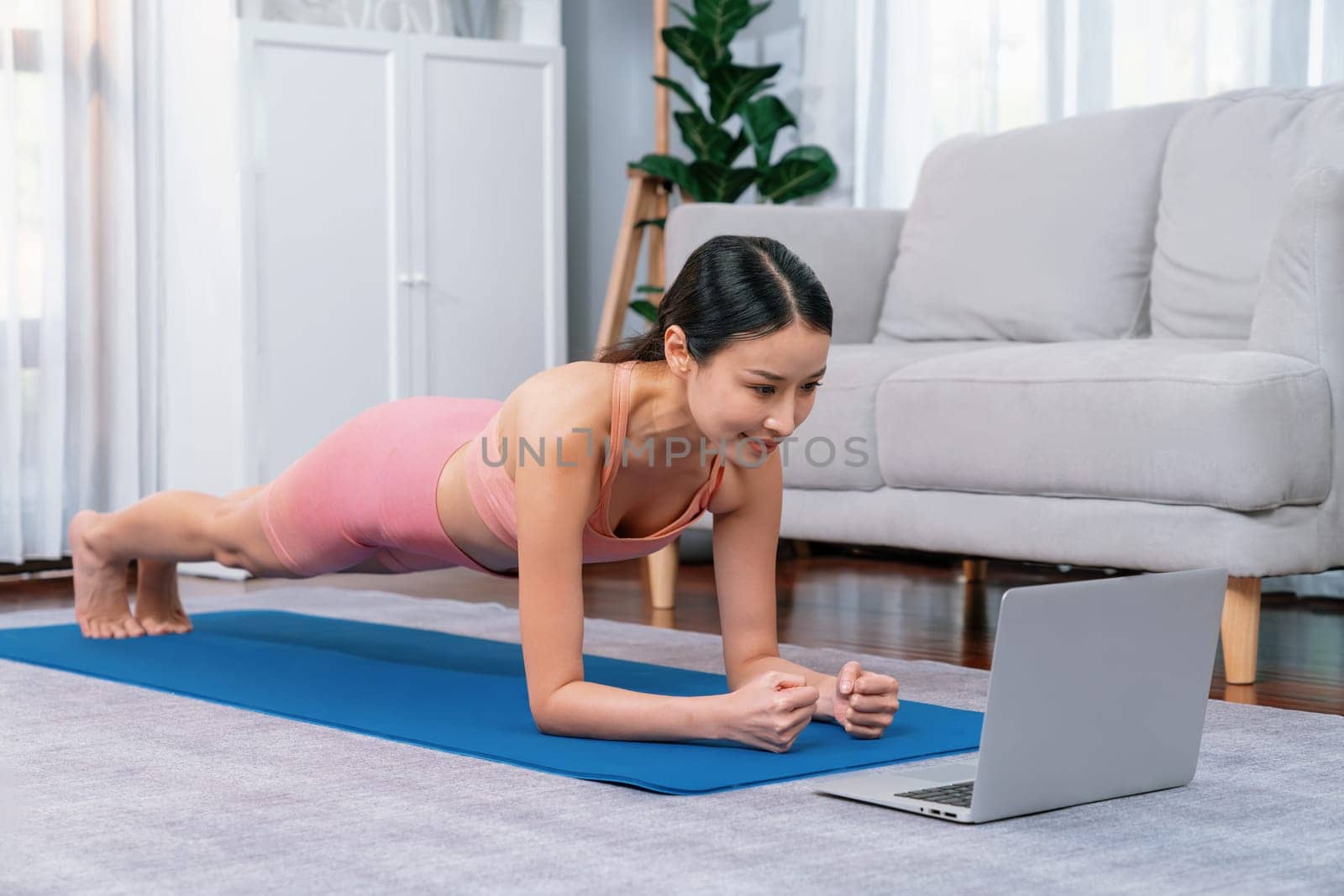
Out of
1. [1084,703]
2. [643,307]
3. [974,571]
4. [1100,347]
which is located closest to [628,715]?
[1084,703]

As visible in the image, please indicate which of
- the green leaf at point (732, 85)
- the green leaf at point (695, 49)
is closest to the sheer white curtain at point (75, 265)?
the green leaf at point (695, 49)

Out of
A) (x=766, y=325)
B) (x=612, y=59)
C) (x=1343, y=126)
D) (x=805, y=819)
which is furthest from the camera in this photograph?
(x=612, y=59)

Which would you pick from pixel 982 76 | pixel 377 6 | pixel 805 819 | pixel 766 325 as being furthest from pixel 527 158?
pixel 805 819

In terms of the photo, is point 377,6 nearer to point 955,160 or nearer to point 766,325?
point 955,160

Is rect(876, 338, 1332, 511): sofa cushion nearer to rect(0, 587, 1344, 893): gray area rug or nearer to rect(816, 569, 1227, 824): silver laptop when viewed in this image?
rect(0, 587, 1344, 893): gray area rug

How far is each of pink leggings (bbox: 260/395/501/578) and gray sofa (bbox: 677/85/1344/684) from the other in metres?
0.82

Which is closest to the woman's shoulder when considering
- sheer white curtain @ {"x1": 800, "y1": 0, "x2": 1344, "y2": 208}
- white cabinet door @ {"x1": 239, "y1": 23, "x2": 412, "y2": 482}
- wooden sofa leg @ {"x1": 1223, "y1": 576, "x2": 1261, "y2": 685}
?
wooden sofa leg @ {"x1": 1223, "y1": 576, "x2": 1261, "y2": 685}

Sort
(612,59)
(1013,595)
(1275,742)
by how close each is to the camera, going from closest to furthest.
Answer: (1013,595) → (1275,742) → (612,59)

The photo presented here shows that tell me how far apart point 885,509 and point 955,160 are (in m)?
1.04

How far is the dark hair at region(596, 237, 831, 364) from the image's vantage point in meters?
1.59

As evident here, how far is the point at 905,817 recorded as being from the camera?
1.43 meters

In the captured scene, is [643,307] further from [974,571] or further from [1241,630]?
[1241,630]

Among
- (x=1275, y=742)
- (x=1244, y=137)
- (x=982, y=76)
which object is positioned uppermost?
(x=982, y=76)

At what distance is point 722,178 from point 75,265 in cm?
162
